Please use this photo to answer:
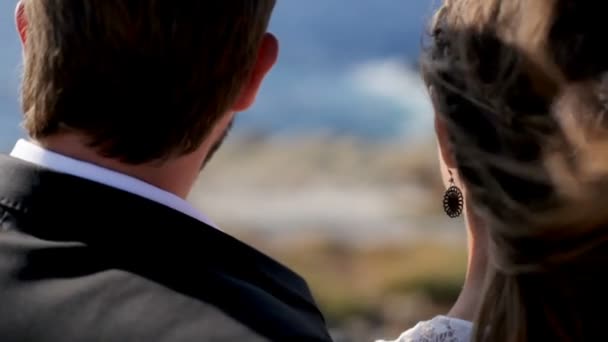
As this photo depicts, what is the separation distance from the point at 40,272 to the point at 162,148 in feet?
0.52

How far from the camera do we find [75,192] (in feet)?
3.13

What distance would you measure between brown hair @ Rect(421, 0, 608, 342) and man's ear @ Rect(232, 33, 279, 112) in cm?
18

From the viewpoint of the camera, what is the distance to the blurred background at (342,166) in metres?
3.81

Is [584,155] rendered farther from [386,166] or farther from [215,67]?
[386,166]

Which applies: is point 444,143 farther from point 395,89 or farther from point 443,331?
point 395,89

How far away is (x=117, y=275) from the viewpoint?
36.3 inches

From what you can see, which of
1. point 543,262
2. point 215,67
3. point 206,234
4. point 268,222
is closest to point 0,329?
point 206,234

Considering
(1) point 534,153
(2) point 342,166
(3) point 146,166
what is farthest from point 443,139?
(2) point 342,166

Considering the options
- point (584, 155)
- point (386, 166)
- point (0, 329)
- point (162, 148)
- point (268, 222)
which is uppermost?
point (584, 155)

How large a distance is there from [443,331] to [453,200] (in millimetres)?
128

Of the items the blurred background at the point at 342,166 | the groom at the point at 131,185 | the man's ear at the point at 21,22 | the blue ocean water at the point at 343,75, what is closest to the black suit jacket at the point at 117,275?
the groom at the point at 131,185

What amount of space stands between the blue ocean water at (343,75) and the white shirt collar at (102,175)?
2.87 meters

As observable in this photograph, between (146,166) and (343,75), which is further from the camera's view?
(343,75)

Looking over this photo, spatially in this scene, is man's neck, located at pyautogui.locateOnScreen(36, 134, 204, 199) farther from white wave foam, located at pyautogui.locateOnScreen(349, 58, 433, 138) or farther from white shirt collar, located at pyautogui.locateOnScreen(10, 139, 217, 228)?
white wave foam, located at pyautogui.locateOnScreen(349, 58, 433, 138)
